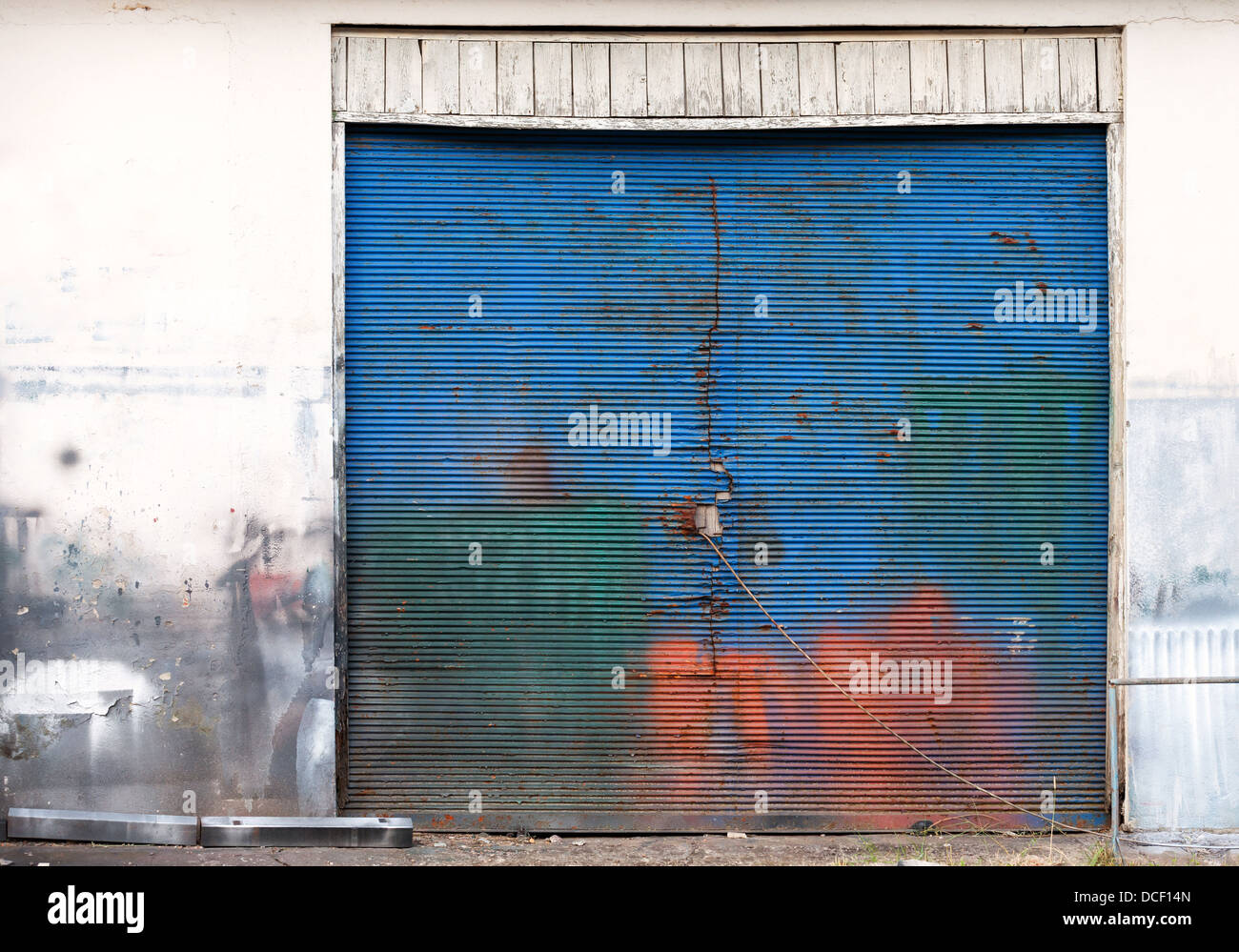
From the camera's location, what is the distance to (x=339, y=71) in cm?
608

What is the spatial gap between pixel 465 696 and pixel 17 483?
106 inches

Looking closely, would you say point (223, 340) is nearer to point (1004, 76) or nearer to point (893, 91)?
point (893, 91)

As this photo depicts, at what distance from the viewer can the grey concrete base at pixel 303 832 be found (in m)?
5.86

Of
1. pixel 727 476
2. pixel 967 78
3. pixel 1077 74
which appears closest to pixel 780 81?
pixel 967 78

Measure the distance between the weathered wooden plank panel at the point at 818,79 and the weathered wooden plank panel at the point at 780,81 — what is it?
0.04 metres

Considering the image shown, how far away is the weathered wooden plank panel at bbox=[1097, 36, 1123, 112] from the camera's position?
6.15 m

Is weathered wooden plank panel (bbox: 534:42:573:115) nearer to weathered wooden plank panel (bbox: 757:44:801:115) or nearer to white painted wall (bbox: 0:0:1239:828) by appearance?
white painted wall (bbox: 0:0:1239:828)

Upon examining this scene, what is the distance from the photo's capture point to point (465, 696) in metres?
6.20

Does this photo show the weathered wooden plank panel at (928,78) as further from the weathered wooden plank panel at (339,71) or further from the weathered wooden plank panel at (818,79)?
the weathered wooden plank panel at (339,71)

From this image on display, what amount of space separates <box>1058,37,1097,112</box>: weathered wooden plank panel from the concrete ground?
4.01m

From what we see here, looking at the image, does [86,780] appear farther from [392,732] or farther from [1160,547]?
[1160,547]

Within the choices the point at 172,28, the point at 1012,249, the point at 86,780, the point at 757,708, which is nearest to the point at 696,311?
the point at 1012,249

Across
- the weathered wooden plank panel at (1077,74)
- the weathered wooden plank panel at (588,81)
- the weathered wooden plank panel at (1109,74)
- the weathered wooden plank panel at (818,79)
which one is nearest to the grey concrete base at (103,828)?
the weathered wooden plank panel at (588,81)

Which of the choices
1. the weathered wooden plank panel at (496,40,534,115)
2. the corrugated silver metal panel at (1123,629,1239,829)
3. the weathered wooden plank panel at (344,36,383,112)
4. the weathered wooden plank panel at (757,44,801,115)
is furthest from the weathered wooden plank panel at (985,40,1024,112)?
the weathered wooden plank panel at (344,36,383,112)
